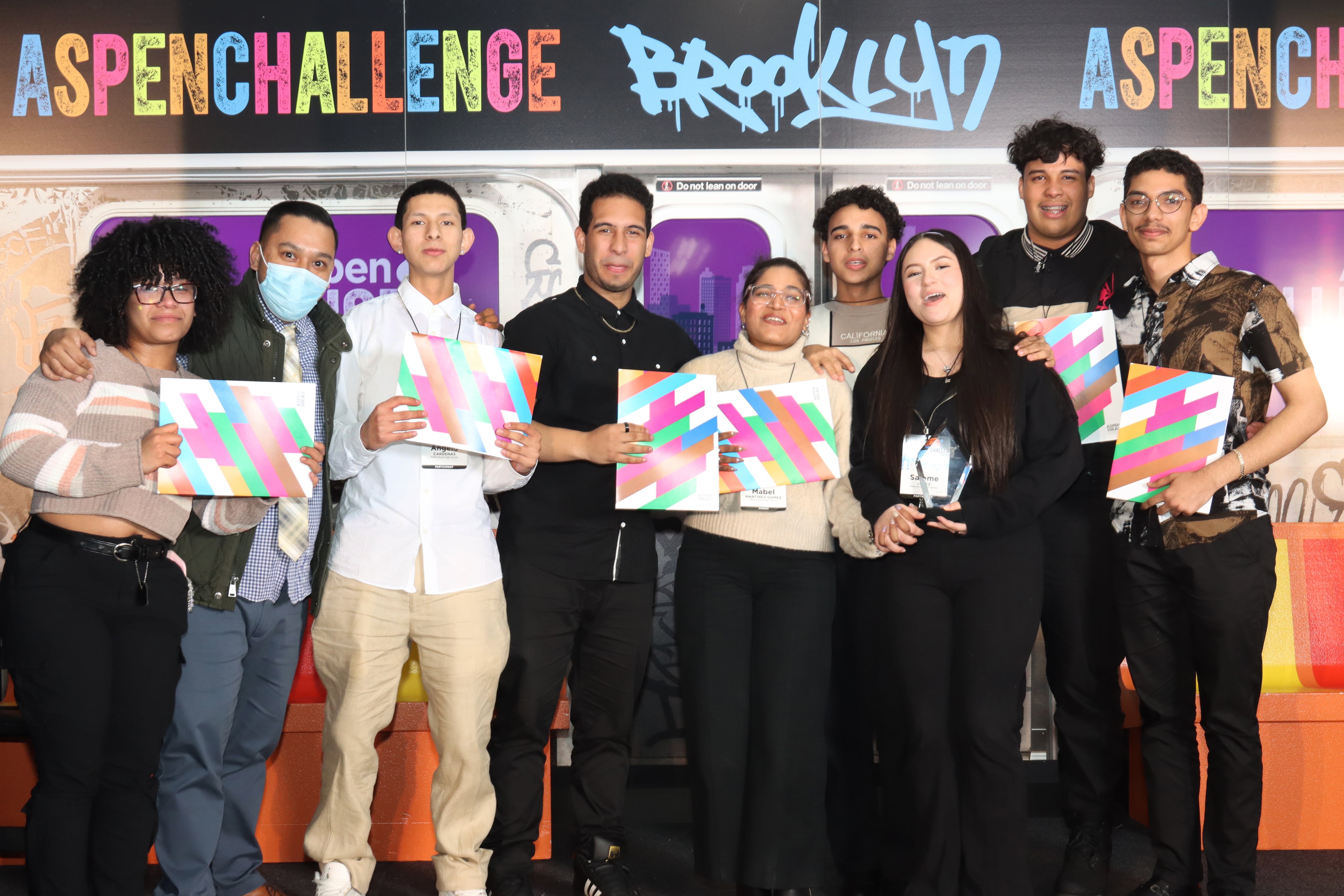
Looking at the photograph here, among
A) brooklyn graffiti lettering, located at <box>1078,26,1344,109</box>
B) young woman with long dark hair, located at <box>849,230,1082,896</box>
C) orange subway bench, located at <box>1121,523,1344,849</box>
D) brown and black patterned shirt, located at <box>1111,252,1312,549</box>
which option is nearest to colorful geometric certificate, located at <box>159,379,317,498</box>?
young woman with long dark hair, located at <box>849,230,1082,896</box>

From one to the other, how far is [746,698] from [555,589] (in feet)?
2.48

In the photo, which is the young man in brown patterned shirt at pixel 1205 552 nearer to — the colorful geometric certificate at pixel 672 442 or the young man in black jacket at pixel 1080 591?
the young man in black jacket at pixel 1080 591

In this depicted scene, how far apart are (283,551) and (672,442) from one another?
51.6 inches

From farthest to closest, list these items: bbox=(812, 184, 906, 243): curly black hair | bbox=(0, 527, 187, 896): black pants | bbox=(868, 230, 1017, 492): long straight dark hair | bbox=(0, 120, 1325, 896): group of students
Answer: bbox=(812, 184, 906, 243): curly black hair, bbox=(868, 230, 1017, 492): long straight dark hair, bbox=(0, 120, 1325, 896): group of students, bbox=(0, 527, 187, 896): black pants

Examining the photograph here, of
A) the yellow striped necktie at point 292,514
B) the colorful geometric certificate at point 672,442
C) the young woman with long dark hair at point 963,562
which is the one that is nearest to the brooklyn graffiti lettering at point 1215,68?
the young woman with long dark hair at point 963,562

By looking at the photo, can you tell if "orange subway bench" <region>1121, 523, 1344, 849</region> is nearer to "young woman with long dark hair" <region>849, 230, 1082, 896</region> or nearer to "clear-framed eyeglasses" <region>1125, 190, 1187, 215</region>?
"young woman with long dark hair" <region>849, 230, 1082, 896</region>

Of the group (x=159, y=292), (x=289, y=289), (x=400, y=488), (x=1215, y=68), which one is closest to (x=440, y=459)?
(x=400, y=488)

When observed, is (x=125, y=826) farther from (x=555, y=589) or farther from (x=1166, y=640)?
(x=1166, y=640)

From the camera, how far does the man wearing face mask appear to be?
3.02 m

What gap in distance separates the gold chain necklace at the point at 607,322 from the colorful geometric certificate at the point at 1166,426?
1.71 metres

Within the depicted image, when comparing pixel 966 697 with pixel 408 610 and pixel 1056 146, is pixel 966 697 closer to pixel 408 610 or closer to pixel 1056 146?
pixel 408 610

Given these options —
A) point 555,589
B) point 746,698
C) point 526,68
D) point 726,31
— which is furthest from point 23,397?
point 726,31

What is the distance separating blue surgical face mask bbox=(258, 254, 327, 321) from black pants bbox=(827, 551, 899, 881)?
2.04 metres

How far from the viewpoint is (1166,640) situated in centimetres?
328
